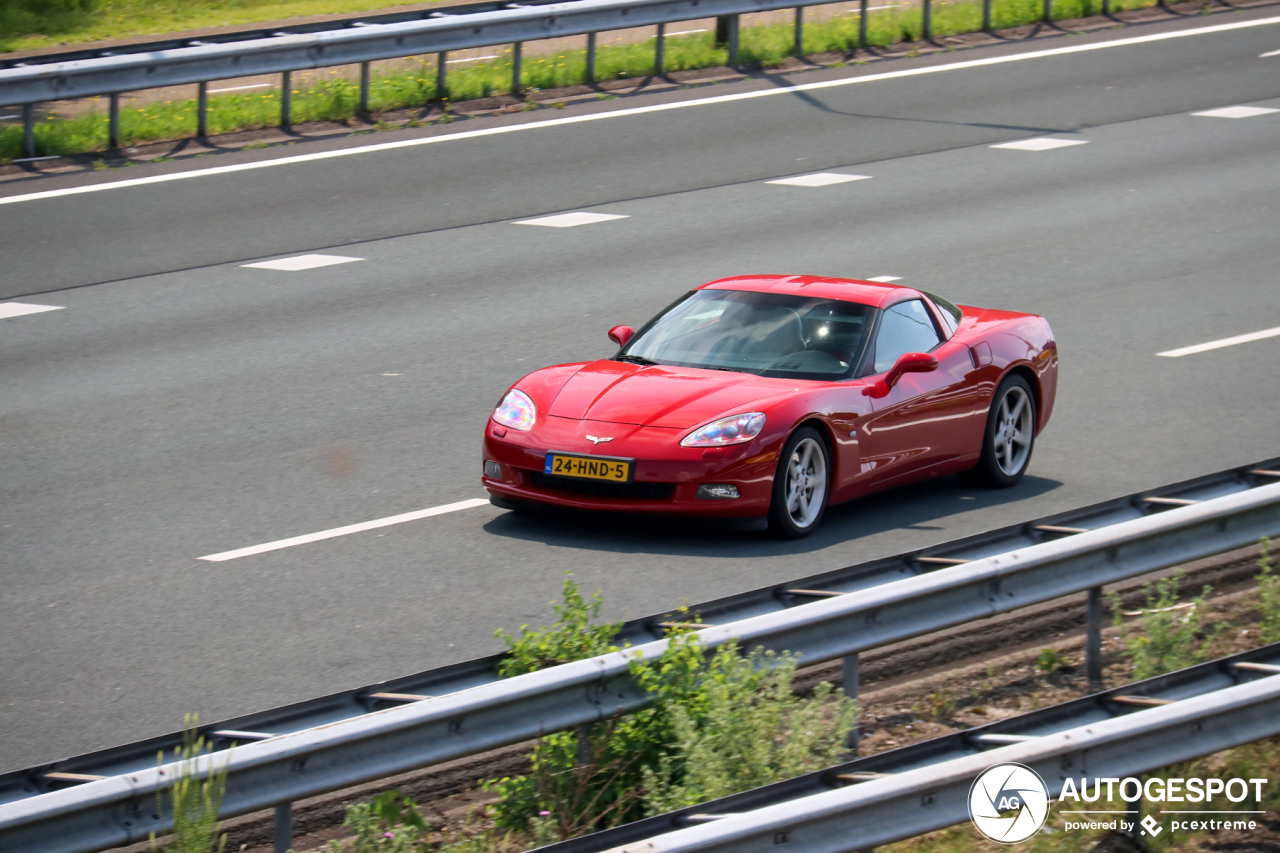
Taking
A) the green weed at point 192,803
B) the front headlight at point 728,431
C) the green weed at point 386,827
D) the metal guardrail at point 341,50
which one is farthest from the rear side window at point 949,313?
the metal guardrail at point 341,50

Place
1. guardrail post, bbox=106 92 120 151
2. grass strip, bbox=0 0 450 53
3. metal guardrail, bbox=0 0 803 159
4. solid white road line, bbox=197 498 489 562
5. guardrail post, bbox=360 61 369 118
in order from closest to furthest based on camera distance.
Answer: solid white road line, bbox=197 498 489 562, metal guardrail, bbox=0 0 803 159, guardrail post, bbox=106 92 120 151, guardrail post, bbox=360 61 369 118, grass strip, bbox=0 0 450 53

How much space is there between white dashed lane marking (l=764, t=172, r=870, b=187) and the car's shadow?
27.8 feet

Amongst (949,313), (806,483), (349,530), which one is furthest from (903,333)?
(349,530)

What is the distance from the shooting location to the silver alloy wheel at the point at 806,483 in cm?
945

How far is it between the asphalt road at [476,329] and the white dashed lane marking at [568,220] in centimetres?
23

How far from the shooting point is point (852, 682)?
6484mm

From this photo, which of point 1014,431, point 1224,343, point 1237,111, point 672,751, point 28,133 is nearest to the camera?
point 672,751

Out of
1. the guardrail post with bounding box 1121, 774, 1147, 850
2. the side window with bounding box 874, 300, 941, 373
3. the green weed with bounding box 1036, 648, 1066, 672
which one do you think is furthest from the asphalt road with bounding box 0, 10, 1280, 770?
the guardrail post with bounding box 1121, 774, 1147, 850

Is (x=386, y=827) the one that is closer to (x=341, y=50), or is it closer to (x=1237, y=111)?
(x=341, y=50)

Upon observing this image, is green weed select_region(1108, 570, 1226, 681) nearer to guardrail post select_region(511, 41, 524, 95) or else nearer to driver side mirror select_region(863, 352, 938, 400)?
driver side mirror select_region(863, 352, 938, 400)

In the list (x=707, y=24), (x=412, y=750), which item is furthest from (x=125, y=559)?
(x=707, y=24)

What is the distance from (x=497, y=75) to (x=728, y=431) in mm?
14581

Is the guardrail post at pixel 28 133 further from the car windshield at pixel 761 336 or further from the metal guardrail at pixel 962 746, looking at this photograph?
the metal guardrail at pixel 962 746

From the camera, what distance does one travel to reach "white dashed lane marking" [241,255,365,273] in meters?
15.6
